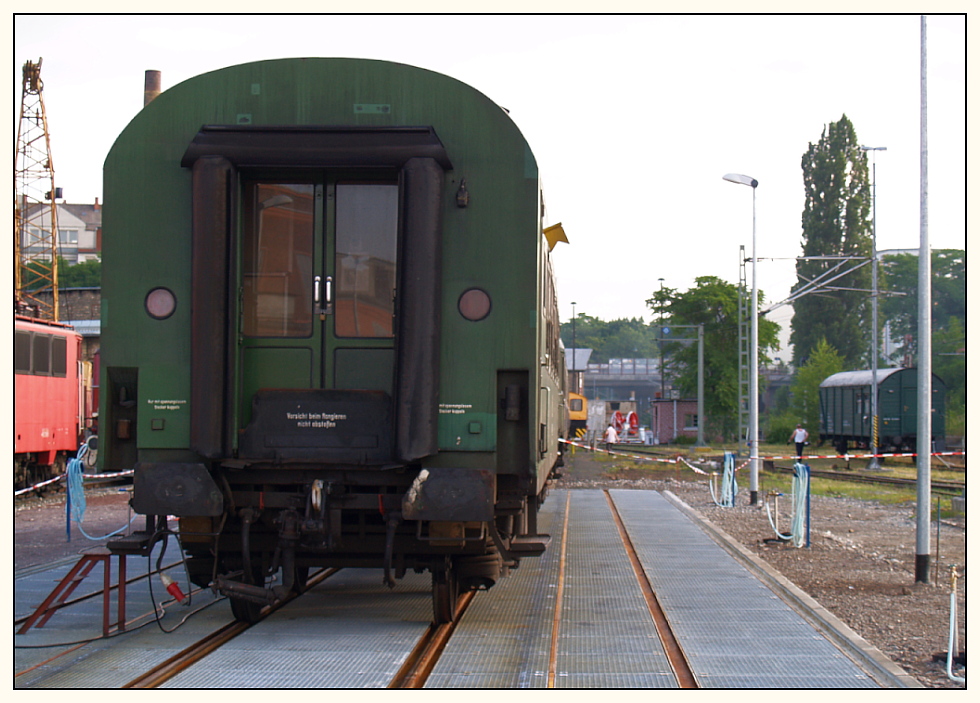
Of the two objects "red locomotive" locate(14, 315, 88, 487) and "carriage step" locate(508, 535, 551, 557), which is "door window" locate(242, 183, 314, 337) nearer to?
"carriage step" locate(508, 535, 551, 557)

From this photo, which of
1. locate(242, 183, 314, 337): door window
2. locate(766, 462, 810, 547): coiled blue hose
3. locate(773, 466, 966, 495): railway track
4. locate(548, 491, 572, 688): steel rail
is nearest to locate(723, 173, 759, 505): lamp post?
locate(773, 466, 966, 495): railway track

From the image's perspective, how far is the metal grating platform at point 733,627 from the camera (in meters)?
6.10

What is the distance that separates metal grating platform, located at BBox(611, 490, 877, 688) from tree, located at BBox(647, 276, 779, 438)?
45.0m

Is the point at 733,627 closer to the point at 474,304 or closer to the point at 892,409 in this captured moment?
the point at 474,304

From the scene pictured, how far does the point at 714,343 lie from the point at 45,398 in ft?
143

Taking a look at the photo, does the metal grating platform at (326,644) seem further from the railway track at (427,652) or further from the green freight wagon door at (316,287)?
the green freight wagon door at (316,287)

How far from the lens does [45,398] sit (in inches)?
833

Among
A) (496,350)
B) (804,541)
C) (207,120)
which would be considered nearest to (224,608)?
(496,350)

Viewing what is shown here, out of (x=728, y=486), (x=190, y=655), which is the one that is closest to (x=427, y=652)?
(x=190, y=655)

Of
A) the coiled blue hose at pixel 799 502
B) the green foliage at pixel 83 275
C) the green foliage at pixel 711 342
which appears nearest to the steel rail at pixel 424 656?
the coiled blue hose at pixel 799 502

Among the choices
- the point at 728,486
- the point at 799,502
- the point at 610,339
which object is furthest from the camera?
the point at 610,339

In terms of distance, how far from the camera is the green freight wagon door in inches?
275

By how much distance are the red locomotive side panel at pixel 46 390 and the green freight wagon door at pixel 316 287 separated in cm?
1457

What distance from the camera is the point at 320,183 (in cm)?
703
